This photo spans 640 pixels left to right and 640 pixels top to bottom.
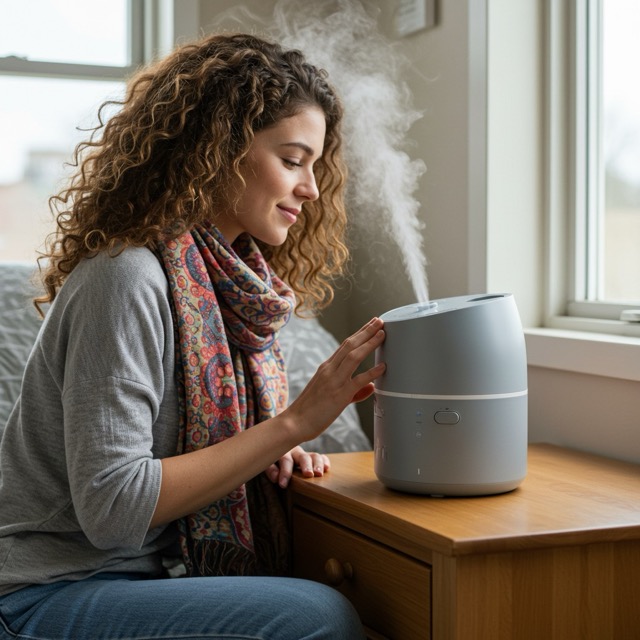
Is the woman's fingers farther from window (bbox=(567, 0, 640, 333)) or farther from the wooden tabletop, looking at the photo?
window (bbox=(567, 0, 640, 333))

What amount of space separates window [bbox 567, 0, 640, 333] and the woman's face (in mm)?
616

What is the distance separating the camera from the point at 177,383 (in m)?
1.36

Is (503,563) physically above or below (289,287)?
below

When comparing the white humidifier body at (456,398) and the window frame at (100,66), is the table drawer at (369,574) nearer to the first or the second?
the white humidifier body at (456,398)

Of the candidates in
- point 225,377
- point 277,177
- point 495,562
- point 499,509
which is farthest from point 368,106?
point 495,562

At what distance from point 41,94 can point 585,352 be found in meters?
1.48

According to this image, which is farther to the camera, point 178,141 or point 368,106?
point 368,106

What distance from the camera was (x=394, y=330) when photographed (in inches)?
49.1

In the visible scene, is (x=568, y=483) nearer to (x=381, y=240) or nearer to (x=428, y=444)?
(x=428, y=444)

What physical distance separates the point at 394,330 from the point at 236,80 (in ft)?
1.58

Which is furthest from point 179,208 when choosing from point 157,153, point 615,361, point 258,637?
point 615,361

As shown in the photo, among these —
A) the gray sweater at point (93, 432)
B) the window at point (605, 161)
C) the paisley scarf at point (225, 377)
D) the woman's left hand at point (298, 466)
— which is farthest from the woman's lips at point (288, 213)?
the window at point (605, 161)

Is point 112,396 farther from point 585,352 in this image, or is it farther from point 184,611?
point 585,352

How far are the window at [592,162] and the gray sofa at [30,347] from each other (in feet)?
1.58
